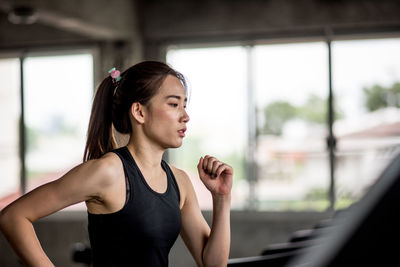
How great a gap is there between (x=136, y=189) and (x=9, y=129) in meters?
5.44

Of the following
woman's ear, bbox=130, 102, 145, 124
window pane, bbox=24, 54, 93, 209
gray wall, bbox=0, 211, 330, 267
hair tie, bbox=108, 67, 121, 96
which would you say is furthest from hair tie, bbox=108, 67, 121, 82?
window pane, bbox=24, 54, 93, 209

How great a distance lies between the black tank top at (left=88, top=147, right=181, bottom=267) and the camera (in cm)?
126

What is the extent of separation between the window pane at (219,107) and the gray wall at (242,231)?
0.23 m

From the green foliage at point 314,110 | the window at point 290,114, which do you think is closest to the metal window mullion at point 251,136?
the window at point 290,114

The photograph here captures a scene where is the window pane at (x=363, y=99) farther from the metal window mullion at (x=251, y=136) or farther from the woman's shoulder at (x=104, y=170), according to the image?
the woman's shoulder at (x=104, y=170)

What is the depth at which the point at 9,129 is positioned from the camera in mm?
6379

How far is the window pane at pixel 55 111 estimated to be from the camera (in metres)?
6.19

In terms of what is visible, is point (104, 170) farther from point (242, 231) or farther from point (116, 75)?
point (242, 231)

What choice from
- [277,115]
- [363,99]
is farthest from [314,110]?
[363,99]

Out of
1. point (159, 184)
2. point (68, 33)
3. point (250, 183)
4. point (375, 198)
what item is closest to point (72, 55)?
point (68, 33)

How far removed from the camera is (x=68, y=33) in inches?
242

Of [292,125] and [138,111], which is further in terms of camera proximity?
[292,125]

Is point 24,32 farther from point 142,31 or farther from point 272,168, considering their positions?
point 272,168

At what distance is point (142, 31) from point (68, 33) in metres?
0.81
